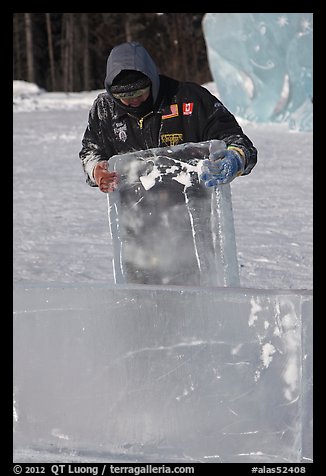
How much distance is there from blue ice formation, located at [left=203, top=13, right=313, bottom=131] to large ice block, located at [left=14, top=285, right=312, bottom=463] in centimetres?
811

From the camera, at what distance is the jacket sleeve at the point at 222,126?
2686 millimetres

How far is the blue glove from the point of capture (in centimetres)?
258

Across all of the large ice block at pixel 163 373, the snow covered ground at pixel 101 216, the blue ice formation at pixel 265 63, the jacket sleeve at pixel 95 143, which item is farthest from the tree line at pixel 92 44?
the large ice block at pixel 163 373

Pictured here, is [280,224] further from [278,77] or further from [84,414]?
[278,77]

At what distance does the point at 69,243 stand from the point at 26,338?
2.78m

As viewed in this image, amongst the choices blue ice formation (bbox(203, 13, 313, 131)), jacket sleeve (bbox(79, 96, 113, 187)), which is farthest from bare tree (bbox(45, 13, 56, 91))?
jacket sleeve (bbox(79, 96, 113, 187))

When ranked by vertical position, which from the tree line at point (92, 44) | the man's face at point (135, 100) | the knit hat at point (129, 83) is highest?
the tree line at point (92, 44)

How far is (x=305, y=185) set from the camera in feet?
22.6

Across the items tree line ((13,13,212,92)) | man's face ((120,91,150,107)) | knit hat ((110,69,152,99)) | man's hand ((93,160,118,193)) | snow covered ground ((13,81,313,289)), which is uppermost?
tree line ((13,13,212,92))

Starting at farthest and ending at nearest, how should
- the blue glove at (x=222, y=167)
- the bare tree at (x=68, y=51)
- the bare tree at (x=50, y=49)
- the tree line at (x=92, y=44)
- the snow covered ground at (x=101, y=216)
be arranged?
the bare tree at (x=50, y=49) < the bare tree at (x=68, y=51) < the tree line at (x=92, y=44) < the snow covered ground at (x=101, y=216) < the blue glove at (x=222, y=167)

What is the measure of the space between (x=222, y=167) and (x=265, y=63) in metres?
8.35

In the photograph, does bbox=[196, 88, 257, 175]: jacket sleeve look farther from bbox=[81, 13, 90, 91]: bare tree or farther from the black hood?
bbox=[81, 13, 90, 91]: bare tree

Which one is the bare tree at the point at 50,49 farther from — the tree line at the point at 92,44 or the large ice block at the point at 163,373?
the large ice block at the point at 163,373
